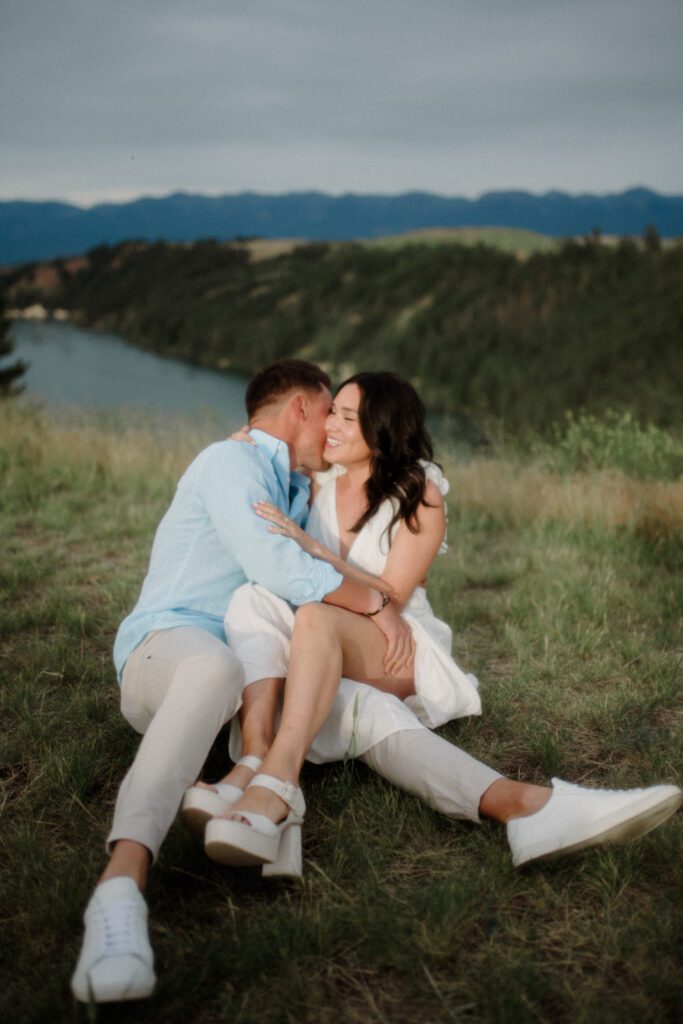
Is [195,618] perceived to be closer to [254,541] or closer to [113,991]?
[254,541]

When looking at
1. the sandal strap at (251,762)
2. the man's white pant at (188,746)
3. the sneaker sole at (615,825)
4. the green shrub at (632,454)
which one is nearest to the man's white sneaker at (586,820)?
the sneaker sole at (615,825)

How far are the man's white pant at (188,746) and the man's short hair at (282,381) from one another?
106 cm

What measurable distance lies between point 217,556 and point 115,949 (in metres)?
1.45

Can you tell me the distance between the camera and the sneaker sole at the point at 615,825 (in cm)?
227

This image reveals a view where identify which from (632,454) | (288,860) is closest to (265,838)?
(288,860)

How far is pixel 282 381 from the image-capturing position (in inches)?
133

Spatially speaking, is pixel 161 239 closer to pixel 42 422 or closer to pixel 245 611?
pixel 42 422

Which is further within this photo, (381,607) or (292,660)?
(381,607)

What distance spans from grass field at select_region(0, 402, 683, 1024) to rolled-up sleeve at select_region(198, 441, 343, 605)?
0.66 metres

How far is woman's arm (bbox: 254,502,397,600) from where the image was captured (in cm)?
292

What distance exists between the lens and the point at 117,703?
11.5 feet

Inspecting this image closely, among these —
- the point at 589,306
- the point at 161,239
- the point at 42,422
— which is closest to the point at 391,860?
the point at 42,422

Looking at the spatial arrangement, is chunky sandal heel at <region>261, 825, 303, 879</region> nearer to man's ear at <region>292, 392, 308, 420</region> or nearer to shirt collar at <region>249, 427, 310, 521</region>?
shirt collar at <region>249, 427, 310, 521</region>

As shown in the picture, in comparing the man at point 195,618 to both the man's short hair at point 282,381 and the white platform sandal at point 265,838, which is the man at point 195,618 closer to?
the man's short hair at point 282,381
